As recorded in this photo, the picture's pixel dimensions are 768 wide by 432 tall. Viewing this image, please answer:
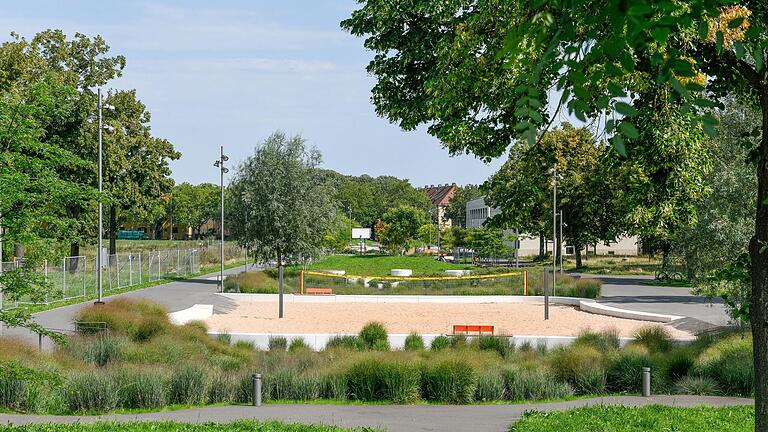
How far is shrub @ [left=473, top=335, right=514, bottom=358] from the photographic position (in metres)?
21.1

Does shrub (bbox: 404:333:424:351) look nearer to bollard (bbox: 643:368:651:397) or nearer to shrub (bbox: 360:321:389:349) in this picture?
shrub (bbox: 360:321:389:349)

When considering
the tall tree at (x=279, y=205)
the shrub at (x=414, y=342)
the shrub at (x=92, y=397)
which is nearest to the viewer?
the shrub at (x=92, y=397)

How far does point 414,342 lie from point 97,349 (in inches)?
314

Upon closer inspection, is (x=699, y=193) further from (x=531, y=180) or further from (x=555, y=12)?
(x=555, y=12)

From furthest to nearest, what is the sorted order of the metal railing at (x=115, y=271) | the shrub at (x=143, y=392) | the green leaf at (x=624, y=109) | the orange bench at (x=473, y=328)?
the metal railing at (x=115, y=271), the orange bench at (x=473, y=328), the shrub at (x=143, y=392), the green leaf at (x=624, y=109)

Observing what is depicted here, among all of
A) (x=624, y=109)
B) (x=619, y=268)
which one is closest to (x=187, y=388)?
(x=624, y=109)

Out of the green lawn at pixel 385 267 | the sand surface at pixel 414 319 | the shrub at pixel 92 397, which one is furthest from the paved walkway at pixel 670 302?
the shrub at pixel 92 397

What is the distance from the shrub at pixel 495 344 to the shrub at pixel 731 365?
5026 millimetres

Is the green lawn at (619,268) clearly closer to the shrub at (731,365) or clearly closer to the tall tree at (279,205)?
the tall tree at (279,205)

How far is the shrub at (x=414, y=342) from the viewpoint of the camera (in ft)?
71.2

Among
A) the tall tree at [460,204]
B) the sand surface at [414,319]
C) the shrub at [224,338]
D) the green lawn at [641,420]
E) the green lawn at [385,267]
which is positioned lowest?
the sand surface at [414,319]

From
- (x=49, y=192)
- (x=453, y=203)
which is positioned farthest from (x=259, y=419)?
(x=453, y=203)

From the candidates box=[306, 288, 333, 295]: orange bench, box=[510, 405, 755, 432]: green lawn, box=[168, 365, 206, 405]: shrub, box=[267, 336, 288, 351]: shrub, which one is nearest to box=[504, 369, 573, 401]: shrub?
box=[510, 405, 755, 432]: green lawn

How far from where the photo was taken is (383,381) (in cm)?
1534
